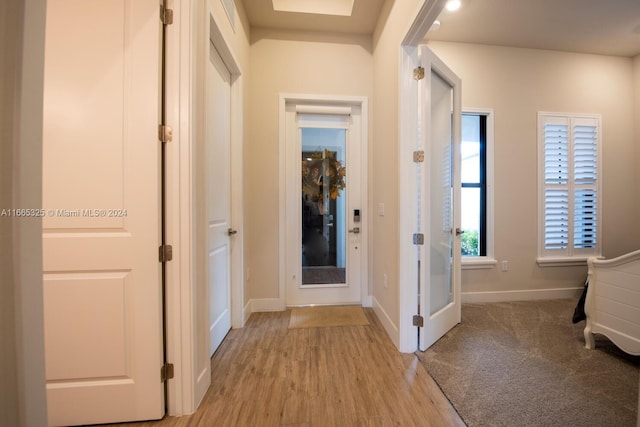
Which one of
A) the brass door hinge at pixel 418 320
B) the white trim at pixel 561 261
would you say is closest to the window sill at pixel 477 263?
the white trim at pixel 561 261

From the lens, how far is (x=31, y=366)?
0.48m

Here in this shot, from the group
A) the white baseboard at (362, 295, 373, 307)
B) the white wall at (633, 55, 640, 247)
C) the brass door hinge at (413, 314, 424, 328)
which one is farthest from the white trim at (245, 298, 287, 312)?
the white wall at (633, 55, 640, 247)

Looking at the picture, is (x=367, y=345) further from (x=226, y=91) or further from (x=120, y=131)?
(x=226, y=91)

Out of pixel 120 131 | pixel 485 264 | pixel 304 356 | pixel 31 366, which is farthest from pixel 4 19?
pixel 485 264

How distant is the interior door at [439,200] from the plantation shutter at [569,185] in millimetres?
1592

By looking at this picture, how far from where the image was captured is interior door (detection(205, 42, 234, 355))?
1.74 metres

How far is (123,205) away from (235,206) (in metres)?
1.01

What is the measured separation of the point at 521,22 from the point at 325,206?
2799 mm

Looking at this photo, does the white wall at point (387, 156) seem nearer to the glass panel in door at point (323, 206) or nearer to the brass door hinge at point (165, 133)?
the glass panel in door at point (323, 206)

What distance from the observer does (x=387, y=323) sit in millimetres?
2105

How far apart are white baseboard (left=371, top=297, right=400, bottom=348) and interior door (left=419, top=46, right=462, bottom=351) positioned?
0.60ft

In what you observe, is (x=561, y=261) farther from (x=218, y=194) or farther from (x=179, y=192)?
(x=179, y=192)

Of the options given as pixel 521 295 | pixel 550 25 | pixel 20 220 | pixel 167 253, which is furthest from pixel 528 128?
pixel 20 220

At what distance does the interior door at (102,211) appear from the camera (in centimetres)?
117
